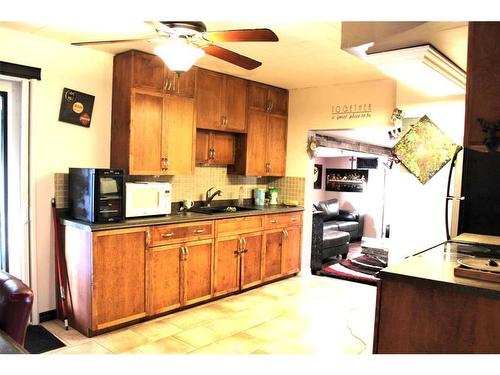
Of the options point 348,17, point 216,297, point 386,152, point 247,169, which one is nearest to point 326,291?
point 216,297

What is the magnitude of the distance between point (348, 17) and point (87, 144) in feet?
11.6

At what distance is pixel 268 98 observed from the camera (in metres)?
4.82

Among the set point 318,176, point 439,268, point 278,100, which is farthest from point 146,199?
point 318,176

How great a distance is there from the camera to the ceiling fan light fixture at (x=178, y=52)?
2213 mm

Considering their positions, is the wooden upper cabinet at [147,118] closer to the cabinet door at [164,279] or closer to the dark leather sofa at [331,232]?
the cabinet door at [164,279]

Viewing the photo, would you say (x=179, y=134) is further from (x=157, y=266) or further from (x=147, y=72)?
(x=157, y=266)

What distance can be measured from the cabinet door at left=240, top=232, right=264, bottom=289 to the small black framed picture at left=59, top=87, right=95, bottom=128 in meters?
1.94

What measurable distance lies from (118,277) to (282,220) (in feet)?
6.95

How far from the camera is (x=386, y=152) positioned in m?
8.52

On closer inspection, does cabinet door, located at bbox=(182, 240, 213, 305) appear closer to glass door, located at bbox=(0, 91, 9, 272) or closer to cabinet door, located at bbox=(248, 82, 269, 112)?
glass door, located at bbox=(0, 91, 9, 272)

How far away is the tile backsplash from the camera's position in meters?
3.36

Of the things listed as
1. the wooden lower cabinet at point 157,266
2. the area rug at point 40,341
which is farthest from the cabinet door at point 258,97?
the area rug at point 40,341

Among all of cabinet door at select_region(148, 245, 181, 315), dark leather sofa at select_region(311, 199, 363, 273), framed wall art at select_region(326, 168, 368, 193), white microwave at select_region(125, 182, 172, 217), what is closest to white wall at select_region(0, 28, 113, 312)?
white microwave at select_region(125, 182, 172, 217)

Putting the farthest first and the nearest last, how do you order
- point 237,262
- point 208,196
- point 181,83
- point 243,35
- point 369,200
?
point 369,200, point 208,196, point 237,262, point 181,83, point 243,35
